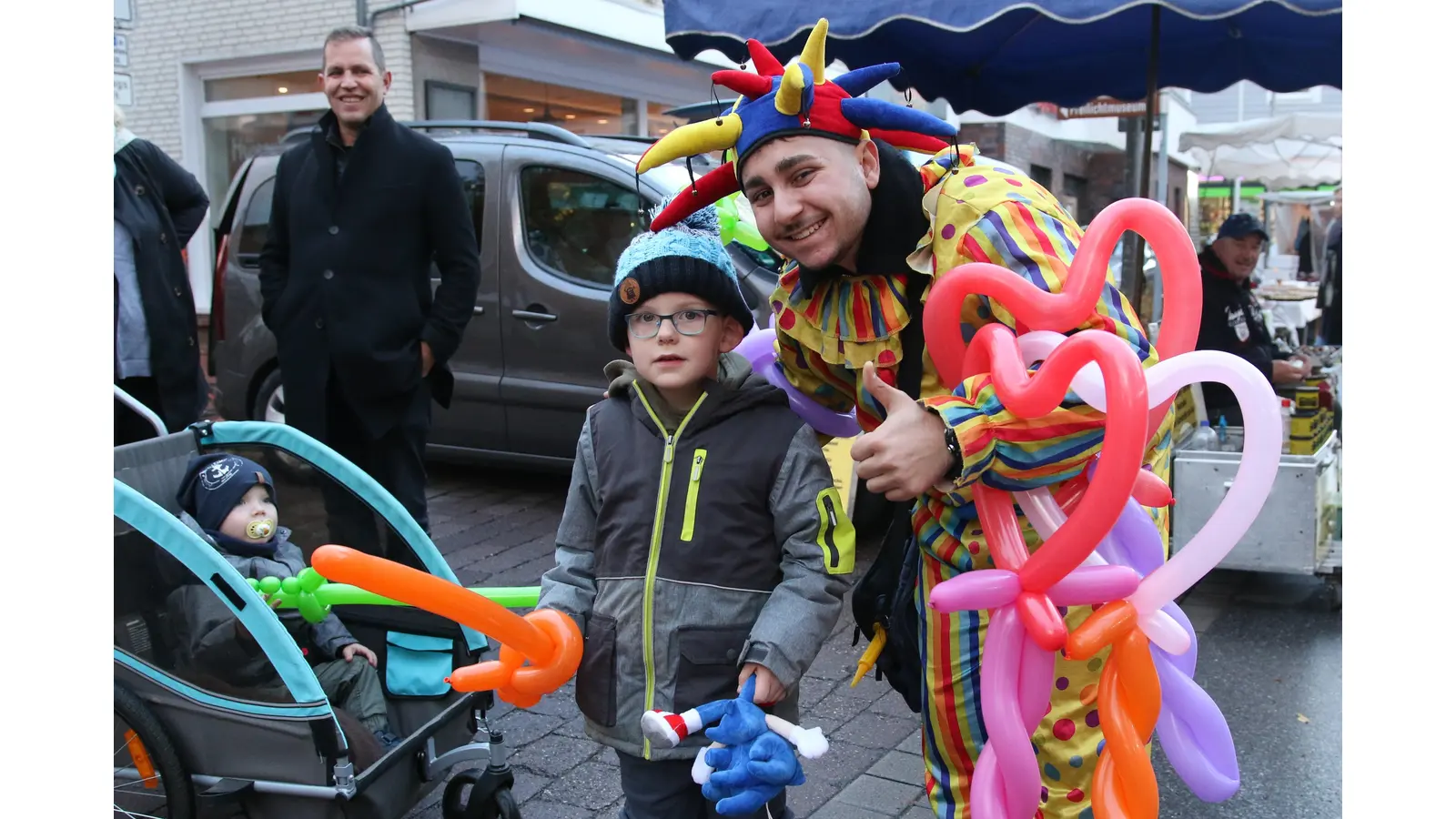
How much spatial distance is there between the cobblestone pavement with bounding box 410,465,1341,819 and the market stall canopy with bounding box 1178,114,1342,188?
25.4 feet

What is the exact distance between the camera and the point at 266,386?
6715mm

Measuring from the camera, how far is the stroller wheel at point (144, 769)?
2.54 metres

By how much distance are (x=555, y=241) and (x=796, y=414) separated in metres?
4.19

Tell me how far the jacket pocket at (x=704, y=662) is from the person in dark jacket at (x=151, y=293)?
303cm

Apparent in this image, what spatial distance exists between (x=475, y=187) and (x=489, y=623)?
4810 millimetres

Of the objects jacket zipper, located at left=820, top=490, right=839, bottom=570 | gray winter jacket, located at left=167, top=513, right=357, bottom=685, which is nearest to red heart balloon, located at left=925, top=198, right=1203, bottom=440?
jacket zipper, located at left=820, top=490, right=839, bottom=570

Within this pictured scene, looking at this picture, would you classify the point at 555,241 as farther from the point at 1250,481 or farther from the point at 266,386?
the point at 1250,481

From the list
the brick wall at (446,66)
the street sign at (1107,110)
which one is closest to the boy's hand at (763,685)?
the street sign at (1107,110)

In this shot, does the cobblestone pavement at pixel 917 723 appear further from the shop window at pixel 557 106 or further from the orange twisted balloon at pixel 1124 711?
the shop window at pixel 557 106

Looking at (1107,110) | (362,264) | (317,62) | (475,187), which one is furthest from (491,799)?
(317,62)

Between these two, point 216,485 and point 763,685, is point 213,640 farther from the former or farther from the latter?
point 763,685

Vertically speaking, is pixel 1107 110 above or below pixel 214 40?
below

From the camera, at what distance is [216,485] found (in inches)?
122

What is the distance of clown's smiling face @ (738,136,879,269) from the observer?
1.98m
